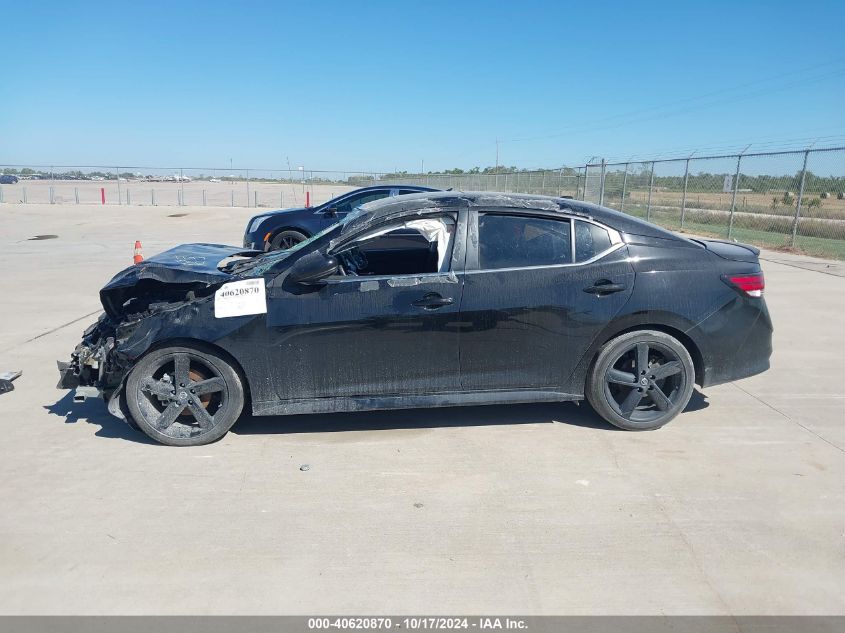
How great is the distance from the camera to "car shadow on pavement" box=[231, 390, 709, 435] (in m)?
5.04

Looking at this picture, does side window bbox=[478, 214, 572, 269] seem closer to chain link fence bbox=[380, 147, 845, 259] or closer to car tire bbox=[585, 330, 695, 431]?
car tire bbox=[585, 330, 695, 431]

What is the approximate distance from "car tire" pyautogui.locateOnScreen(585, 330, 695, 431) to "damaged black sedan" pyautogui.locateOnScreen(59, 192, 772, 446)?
0.04 feet

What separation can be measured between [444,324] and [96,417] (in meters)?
2.85

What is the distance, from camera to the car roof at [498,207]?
4742 mm

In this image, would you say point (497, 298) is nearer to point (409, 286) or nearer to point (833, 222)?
point (409, 286)

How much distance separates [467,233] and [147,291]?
2.40 meters

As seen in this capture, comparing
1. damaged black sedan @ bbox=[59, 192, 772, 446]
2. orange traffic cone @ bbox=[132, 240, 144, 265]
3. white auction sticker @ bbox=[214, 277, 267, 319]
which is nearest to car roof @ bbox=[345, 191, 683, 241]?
damaged black sedan @ bbox=[59, 192, 772, 446]

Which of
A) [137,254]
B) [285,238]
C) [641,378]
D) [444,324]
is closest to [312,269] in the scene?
[444,324]

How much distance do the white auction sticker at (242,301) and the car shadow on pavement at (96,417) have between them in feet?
3.73

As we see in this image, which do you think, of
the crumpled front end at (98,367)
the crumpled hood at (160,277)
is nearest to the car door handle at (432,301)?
the crumpled hood at (160,277)

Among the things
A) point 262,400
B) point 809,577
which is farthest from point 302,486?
point 809,577

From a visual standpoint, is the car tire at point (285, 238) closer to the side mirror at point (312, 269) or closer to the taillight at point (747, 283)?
the side mirror at point (312, 269)

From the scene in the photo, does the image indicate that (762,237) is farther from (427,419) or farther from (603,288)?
(427,419)

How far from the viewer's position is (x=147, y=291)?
5.04 meters
